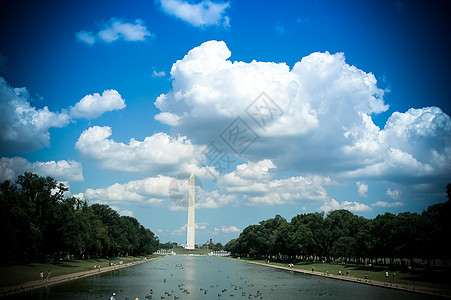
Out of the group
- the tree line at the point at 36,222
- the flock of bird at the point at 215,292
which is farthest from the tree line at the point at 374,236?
the tree line at the point at 36,222

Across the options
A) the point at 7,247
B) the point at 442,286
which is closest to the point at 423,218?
the point at 442,286

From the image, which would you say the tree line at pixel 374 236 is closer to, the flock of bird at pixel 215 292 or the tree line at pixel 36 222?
the flock of bird at pixel 215 292

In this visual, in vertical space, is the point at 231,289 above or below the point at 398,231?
below

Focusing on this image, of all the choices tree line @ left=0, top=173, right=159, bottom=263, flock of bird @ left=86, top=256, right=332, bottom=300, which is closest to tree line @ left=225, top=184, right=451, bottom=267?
flock of bird @ left=86, top=256, right=332, bottom=300

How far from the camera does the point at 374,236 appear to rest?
269 ft

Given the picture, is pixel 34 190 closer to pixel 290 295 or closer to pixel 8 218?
pixel 8 218

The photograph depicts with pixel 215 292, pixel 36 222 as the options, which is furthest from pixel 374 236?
pixel 36 222

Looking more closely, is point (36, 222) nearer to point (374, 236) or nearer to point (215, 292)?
point (215, 292)

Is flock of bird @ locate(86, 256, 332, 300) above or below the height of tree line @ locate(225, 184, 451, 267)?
below

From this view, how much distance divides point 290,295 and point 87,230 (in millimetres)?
65775

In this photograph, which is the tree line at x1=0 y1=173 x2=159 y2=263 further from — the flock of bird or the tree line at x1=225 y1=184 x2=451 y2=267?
the tree line at x1=225 y1=184 x2=451 y2=267

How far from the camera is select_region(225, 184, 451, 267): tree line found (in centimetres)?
6165

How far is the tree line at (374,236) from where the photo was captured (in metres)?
61.6

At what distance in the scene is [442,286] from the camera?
48344mm
